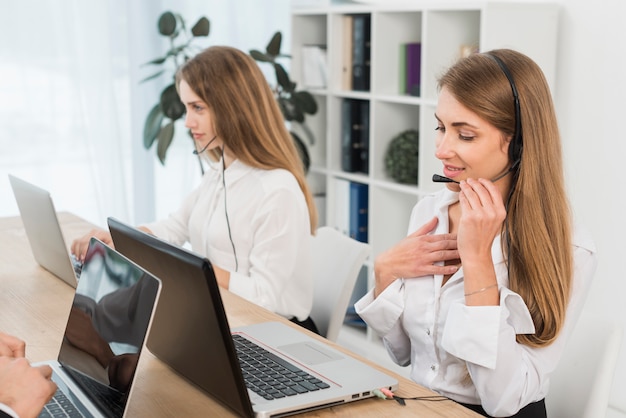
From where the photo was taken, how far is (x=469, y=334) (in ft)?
5.02

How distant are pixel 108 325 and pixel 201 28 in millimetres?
2640

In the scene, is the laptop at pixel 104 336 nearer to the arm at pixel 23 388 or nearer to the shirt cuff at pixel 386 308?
the arm at pixel 23 388

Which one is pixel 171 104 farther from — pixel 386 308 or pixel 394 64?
pixel 386 308

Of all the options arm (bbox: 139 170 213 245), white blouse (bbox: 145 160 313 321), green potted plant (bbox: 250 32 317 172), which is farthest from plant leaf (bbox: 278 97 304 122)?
white blouse (bbox: 145 160 313 321)

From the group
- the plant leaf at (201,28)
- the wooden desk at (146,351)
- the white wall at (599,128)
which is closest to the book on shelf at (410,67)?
the white wall at (599,128)

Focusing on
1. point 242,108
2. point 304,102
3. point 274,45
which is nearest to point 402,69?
point 304,102

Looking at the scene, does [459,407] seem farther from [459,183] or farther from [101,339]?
[101,339]

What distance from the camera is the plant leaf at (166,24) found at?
12.3 ft

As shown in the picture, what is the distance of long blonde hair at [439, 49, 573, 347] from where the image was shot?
1.57m

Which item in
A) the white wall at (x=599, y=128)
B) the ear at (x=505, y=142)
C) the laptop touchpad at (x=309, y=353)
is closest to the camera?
the laptop touchpad at (x=309, y=353)

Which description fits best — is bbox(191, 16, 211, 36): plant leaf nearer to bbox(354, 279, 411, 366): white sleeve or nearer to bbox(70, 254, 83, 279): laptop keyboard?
bbox(70, 254, 83, 279): laptop keyboard

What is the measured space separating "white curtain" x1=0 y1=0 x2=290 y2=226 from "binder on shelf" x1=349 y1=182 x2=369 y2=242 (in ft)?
3.23

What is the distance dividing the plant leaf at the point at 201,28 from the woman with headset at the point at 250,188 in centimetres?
132

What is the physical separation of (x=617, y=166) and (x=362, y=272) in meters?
1.33
